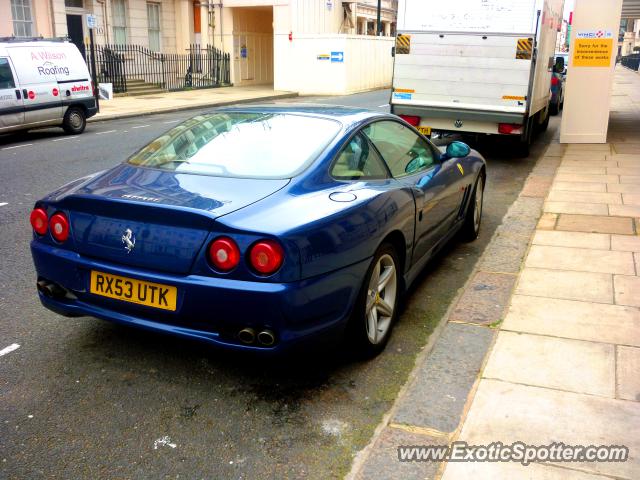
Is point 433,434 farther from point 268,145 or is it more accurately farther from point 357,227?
point 268,145

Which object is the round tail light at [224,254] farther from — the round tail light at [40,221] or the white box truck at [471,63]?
the white box truck at [471,63]

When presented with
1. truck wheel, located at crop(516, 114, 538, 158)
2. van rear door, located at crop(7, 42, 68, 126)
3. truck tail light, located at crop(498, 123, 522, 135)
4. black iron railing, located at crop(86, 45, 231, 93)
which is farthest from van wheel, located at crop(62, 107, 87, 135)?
truck wheel, located at crop(516, 114, 538, 158)

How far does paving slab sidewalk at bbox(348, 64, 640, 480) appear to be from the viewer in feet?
10.2

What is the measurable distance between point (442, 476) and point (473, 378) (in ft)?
3.17

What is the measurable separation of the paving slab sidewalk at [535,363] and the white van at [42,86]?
1041cm

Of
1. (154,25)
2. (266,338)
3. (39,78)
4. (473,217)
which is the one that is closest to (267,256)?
(266,338)

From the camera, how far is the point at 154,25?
2933cm

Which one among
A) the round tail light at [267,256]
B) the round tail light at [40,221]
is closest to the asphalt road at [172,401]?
the round tail light at [267,256]

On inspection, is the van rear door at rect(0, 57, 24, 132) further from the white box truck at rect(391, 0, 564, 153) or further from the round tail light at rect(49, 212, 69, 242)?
the round tail light at rect(49, 212, 69, 242)

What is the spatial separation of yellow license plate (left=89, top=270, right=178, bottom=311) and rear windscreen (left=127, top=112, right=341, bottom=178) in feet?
2.72

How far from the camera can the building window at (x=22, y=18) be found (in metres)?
22.4

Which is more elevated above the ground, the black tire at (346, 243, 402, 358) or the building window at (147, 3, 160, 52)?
the building window at (147, 3, 160, 52)

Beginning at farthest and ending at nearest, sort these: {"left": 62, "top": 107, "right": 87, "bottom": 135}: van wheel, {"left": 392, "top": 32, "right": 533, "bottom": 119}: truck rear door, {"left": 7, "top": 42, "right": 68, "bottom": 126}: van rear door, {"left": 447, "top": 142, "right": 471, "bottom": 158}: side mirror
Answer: {"left": 62, "top": 107, "right": 87, "bottom": 135}: van wheel, {"left": 7, "top": 42, "right": 68, "bottom": 126}: van rear door, {"left": 392, "top": 32, "right": 533, "bottom": 119}: truck rear door, {"left": 447, "top": 142, "right": 471, "bottom": 158}: side mirror

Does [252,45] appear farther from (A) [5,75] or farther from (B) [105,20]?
(A) [5,75]
